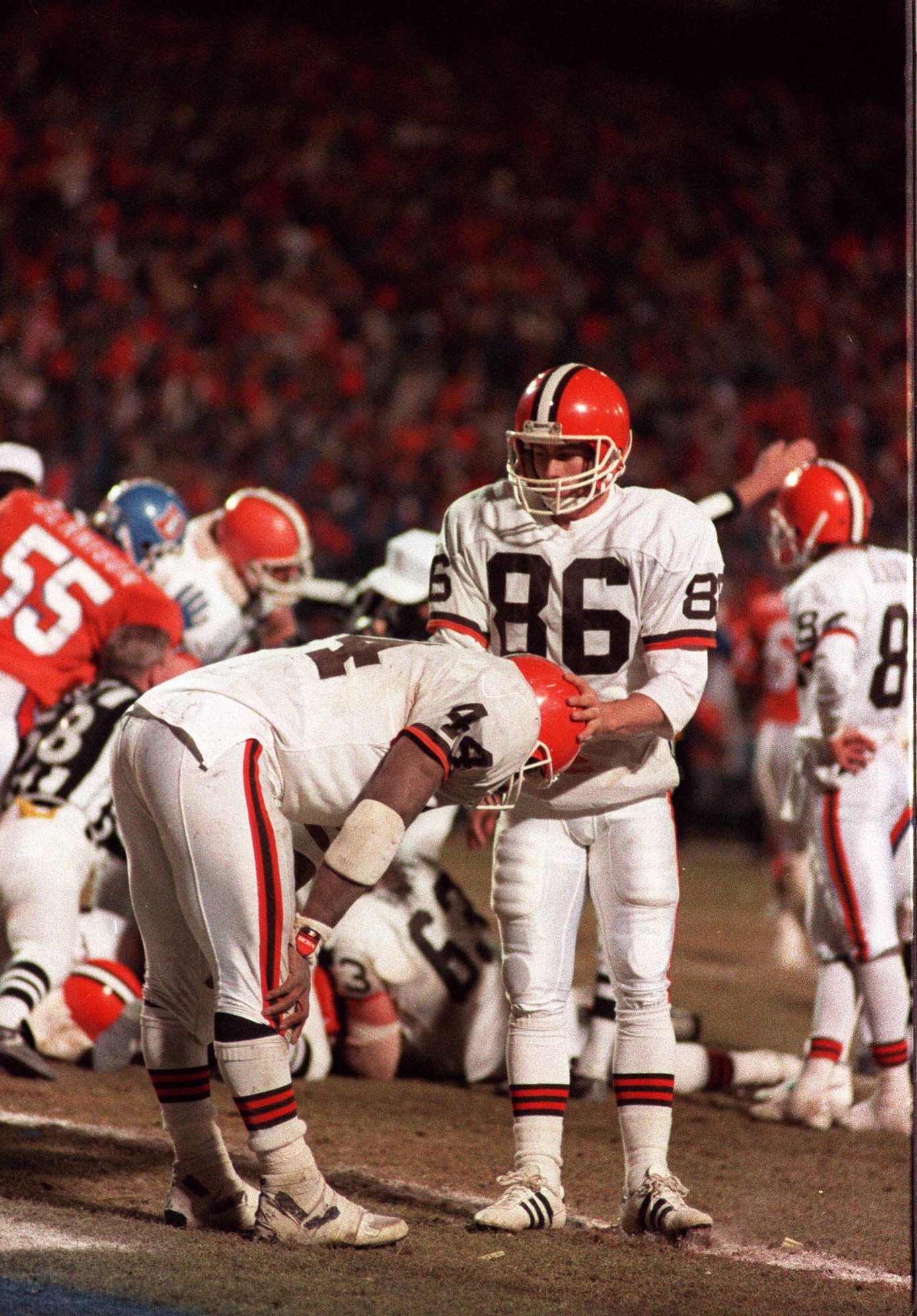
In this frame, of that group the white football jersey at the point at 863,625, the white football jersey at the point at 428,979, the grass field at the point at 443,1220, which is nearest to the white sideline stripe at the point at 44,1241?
the grass field at the point at 443,1220

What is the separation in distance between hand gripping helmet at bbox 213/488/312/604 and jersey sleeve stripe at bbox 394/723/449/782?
11.8ft

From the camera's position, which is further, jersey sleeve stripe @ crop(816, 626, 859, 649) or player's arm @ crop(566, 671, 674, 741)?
jersey sleeve stripe @ crop(816, 626, 859, 649)

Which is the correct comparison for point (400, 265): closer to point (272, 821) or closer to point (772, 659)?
point (772, 659)

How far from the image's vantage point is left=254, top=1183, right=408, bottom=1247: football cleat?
2941 millimetres

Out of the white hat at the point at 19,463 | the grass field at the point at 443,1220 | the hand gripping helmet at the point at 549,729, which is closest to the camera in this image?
the grass field at the point at 443,1220

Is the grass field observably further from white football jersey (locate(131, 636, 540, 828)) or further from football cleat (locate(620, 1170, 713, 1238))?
white football jersey (locate(131, 636, 540, 828))

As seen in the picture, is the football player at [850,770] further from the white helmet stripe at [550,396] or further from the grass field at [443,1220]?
the white helmet stripe at [550,396]

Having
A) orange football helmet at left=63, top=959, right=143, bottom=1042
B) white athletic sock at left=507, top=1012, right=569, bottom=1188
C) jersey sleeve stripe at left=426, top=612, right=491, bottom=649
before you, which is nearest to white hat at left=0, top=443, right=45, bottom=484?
orange football helmet at left=63, top=959, right=143, bottom=1042

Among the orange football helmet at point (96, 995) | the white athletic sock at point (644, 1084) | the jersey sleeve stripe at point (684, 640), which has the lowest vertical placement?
the orange football helmet at point (96, 995)

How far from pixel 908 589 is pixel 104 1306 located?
340cm

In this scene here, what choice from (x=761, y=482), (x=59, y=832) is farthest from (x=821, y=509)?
(x=59, y=832)

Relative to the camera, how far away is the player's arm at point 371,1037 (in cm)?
490

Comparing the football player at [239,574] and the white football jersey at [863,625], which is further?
the football player at [239,574]

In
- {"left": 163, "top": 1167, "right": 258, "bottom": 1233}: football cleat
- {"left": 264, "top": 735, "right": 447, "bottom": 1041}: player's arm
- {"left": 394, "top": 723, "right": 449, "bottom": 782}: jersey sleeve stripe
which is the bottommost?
{"left": 163, "top": 1167, "right": 258, "bottom": 1233}: football cleat
